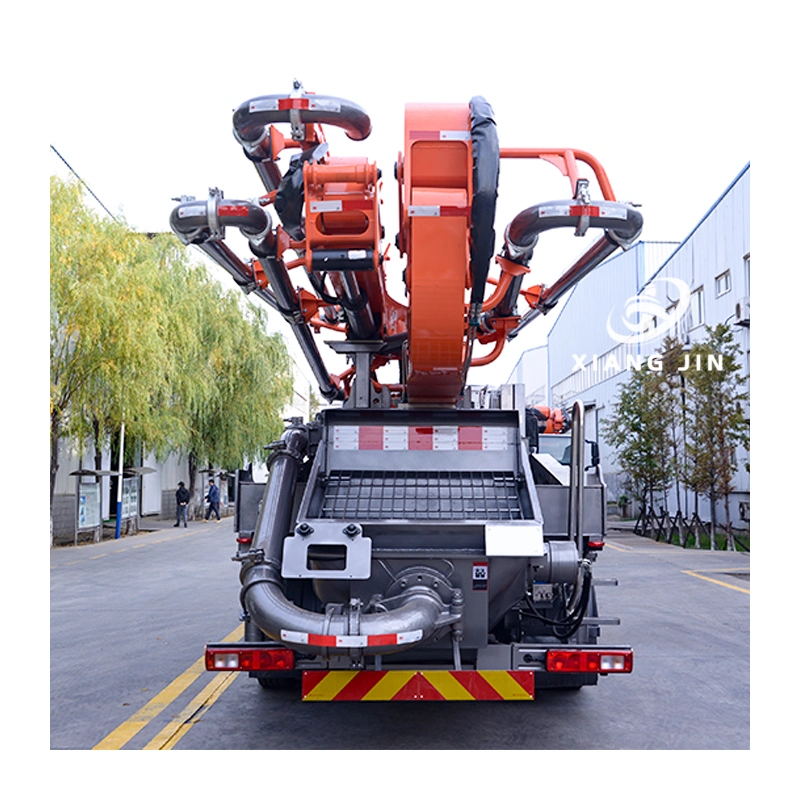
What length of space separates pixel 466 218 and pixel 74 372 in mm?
14751

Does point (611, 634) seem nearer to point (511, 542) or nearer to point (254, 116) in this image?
point (511, 542)

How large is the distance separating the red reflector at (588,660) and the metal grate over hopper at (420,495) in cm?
88

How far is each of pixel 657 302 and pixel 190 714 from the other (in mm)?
23997

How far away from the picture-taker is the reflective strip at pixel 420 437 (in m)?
5.59

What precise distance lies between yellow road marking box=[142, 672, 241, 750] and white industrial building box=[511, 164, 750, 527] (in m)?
3.50

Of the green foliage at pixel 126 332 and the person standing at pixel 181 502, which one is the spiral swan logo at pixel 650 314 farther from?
the person standing at pixel 181 502

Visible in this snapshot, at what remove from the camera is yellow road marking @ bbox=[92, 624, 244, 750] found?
5.01 meters

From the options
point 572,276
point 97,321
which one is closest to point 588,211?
point 572,276

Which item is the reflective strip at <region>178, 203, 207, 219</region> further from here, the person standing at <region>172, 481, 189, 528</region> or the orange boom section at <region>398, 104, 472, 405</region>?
the person standing at <region>172, 481, 189, 528</region>

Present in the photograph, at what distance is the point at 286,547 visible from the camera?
15.2 ft

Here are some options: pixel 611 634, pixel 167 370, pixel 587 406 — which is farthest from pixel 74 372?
pixel 587 406

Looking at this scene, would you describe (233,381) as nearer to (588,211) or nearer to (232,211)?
(232,211)

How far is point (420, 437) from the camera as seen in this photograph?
562 centimetres

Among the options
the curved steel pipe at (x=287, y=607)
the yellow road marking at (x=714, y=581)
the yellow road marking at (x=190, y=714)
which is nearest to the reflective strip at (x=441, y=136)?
the curved steel pipe at (x=287, y=607)
